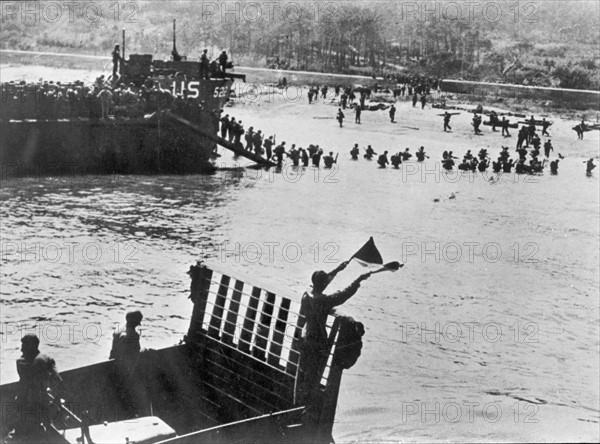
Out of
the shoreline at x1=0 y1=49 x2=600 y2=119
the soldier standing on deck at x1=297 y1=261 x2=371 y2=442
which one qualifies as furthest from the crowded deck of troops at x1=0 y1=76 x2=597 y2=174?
the soldier standing on deck at x1=297 y1=261 x2=371 y2=442

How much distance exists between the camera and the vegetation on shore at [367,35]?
7112 cm

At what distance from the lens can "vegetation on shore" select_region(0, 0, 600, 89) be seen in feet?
233

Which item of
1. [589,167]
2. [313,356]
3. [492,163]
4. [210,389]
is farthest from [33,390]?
[589,167]

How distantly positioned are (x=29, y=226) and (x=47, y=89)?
10515 millimetres

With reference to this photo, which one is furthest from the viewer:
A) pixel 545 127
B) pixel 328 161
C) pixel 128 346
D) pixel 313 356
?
pixel 545 127

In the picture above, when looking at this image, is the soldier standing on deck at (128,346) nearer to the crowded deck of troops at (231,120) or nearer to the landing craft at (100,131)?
the landing craft at (100,131)

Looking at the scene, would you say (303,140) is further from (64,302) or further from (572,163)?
(64,302)

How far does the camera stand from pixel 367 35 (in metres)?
81.8

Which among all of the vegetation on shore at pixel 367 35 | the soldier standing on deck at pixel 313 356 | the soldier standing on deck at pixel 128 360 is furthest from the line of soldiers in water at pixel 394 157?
the vegetation on shore at pixel 367 35

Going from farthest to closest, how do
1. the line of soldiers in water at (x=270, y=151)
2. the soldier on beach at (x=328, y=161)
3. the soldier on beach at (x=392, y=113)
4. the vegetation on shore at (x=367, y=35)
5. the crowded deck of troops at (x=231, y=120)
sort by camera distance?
the vegetation on shore at (x=367, y=35) < the soldier on beach at (x=392, y=113) < the line of soldiers in water at (x=270, y=151) < the soldier on beach at (x=328, y=161) < the crowded deck of troops at (x=231, y=120)

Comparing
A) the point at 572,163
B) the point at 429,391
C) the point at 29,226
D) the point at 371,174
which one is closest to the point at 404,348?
the point at 429,391

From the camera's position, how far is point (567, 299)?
19797mm

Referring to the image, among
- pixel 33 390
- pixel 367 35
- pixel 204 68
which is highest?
→ pixel 367 35

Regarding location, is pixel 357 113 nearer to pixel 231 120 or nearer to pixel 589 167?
pixel 231 120
